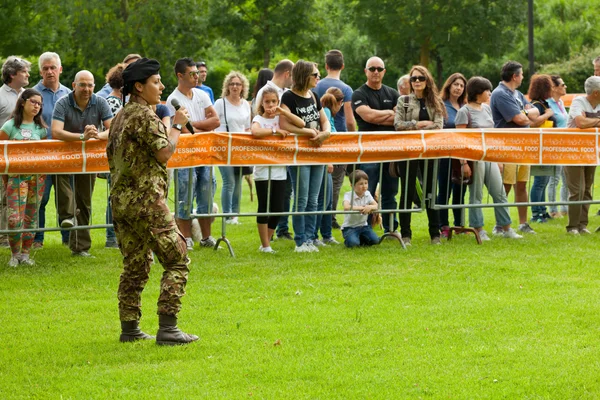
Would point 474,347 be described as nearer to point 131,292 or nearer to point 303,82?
point 131,292

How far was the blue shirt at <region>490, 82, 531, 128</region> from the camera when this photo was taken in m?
13.2

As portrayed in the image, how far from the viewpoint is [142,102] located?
7.34m

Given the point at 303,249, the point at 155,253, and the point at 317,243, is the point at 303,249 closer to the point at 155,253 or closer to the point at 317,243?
the point at 317,243

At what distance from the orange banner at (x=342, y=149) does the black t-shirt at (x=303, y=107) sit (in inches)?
8.9

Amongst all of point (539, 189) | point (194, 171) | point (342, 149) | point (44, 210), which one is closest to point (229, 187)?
point (194, 171)

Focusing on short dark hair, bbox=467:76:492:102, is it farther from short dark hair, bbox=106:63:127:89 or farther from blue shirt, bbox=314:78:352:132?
short dark hair, bbox=106:63:127:89

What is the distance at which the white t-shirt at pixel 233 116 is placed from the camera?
13430 mm

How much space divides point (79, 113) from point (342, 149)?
2977 mm

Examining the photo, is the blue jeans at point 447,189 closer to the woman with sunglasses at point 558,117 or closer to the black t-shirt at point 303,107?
the black t-shirt at point 303,107

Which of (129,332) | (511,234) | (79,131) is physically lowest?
(129,332)

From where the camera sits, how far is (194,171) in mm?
12195

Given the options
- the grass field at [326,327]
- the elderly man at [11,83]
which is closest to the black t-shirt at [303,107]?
the grass field at [326,327]

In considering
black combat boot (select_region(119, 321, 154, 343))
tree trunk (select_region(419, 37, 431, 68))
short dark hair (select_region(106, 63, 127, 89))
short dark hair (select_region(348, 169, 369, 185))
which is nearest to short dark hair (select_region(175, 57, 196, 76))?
short dark hair (select_region(106, 63, 127, 89))

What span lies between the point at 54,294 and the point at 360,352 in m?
3.55
